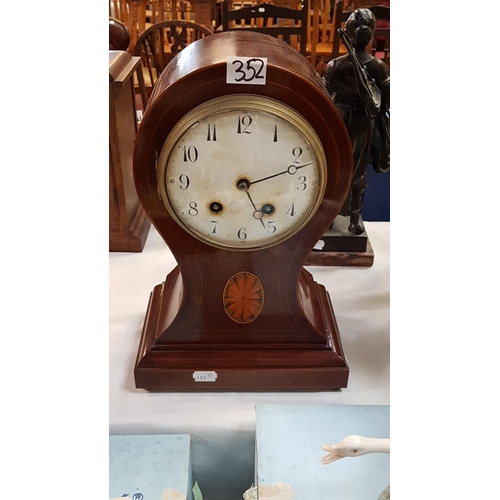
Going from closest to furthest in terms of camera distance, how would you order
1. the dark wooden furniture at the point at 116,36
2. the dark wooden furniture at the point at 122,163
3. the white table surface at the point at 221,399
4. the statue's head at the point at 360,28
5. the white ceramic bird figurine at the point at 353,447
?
the white ceramic bird figurine at the point at 353,447 < the white table surface at the point at 221,399 < the statue's head at the point at 360,28 < the dark wooden furniture at the point at 122,163 < the dark wooden furniture at the point at 116,36

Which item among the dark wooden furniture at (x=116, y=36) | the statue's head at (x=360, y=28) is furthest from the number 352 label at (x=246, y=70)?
the dark wooden furniture at (x=116, y=36)

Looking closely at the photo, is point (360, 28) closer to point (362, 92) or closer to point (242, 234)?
point (362, 92)

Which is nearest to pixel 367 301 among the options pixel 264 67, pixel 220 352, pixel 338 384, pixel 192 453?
pixel 338 384

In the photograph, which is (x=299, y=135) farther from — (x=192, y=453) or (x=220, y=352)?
(x=192, y=453)

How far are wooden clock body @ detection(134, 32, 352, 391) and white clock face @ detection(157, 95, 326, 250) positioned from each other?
19 mm

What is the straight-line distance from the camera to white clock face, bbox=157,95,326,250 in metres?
0.85

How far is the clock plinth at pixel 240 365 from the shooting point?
103 cm

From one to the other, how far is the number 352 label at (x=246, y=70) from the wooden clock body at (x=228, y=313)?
0.19 feet

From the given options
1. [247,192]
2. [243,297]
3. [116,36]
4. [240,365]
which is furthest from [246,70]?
[116,36]

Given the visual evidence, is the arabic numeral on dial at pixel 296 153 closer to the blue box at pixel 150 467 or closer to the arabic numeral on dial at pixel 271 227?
the arabic numeral on dial at pixel 271 227

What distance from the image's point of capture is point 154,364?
40.4 inches

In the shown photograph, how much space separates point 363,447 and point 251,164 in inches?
16.6

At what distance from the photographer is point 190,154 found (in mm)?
873

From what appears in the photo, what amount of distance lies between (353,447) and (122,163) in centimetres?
87
